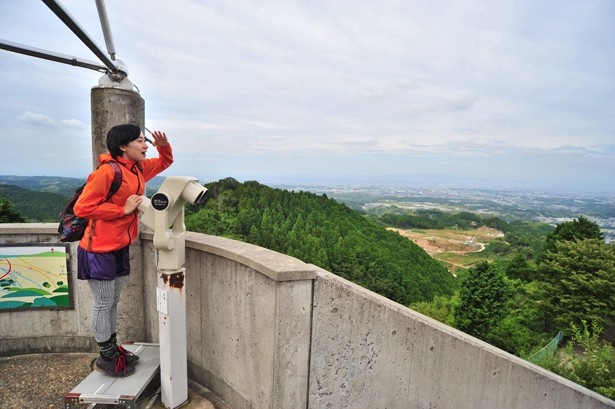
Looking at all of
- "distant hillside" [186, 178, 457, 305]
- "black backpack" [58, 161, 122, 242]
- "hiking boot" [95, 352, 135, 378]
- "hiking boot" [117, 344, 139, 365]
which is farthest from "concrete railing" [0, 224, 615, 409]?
"distant hillside" [186, 178, 457, 305]

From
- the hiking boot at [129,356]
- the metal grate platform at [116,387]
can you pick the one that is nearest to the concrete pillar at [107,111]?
the hiking boot at [129,356]

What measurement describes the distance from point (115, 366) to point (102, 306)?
1.62 feet

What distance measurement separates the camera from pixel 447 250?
3428 inches

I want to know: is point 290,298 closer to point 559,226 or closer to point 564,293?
point 564,293

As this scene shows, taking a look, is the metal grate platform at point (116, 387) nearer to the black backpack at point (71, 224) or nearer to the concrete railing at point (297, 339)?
the concrete railing at point (297, 339)

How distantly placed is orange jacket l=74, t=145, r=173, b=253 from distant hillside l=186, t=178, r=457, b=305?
30.1 metres

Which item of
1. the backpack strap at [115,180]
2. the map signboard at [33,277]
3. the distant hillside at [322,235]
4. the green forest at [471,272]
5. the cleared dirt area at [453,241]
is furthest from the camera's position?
the cleared dirt area at [453,241]

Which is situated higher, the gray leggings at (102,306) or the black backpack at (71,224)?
the black backpack at (71,224)

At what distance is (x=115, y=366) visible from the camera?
100 inches

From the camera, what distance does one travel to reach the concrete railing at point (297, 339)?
226 cm

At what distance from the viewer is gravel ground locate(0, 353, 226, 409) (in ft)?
8.53

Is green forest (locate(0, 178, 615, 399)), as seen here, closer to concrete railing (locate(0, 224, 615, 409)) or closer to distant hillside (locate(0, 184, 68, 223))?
distant hillside (locate(0, 184, 68, 223))

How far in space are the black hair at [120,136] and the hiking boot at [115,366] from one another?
156cm

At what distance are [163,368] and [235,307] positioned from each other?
0.69 m
